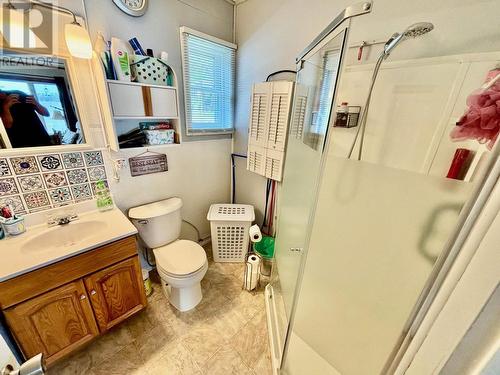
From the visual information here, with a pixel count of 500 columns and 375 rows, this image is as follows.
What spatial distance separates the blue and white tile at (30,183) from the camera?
1.15 m

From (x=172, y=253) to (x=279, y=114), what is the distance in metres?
1.41

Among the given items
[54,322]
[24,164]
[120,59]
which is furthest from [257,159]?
[54,322]

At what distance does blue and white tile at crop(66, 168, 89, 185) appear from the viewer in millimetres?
1304

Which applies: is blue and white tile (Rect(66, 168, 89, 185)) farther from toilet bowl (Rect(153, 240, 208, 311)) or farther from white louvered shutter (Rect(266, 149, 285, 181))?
white louvered shutter (Rect(266, 149, 285, 181))

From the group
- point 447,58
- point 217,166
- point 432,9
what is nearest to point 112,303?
point 217,166

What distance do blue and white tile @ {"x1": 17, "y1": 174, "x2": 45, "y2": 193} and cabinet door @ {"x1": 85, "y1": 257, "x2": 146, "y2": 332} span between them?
2.16 ft

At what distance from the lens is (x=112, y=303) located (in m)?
1.27

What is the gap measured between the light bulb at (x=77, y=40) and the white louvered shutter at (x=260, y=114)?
1.11 meters

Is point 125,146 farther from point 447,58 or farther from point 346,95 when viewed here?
point 447,58

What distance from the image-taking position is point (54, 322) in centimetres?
106

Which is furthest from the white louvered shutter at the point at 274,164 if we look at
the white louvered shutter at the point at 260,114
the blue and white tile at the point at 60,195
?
the blue and white tile at the point at 60,195

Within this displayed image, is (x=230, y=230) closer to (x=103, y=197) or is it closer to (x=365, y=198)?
(x=103, y=197)

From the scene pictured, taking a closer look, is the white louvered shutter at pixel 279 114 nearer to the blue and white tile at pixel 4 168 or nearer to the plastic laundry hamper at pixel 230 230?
the plastic laundry hamper at pixel 230 230

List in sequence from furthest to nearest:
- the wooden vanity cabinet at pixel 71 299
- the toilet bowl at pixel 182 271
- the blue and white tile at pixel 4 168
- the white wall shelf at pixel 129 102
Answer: the toilet bowl at pixel 182 271
the white wall shelf at pixel 129 102
the blue and white tile at pixel 4 168
the wooden vanity cabinet at pixel 71 299
